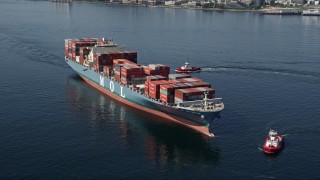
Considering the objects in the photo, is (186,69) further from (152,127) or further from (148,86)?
(152,127)

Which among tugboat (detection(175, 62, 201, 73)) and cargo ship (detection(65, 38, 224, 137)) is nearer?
cargo ship (detection(65, 38, 224, 137))

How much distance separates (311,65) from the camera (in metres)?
131

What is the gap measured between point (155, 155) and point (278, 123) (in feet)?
89.7

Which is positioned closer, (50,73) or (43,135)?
(43,135)

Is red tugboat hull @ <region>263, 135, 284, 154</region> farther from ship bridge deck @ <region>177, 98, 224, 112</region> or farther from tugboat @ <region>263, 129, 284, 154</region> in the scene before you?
ship bridge deck @ <region>177, 98, 224, 112</region>

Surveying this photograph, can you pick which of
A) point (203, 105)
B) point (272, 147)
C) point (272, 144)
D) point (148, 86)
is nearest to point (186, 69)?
point (148, 86)

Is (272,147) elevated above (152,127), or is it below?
above

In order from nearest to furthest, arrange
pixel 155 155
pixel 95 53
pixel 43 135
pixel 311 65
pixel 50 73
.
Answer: pixel 155 155 → pixel 43 135 → pixel 95 53 → pixel 50 73 → pixel 311 65

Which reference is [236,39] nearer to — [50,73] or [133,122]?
[50,73]

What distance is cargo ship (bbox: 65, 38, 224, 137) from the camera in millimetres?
77938

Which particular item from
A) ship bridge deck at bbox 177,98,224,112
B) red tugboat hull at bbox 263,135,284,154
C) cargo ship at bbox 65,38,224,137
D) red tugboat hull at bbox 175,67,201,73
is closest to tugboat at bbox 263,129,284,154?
red tugboat hull at bbox 263,135,284,154

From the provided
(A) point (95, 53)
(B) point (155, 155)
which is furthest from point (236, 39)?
(B) point (155, 155)

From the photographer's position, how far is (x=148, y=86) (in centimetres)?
8688

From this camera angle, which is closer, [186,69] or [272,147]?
[272,147]
